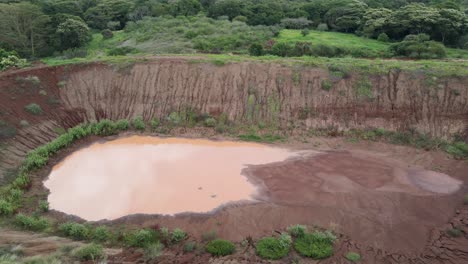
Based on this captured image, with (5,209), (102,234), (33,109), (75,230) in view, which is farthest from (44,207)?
(33,109)

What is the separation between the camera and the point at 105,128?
23312mm

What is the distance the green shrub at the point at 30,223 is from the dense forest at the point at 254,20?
66.5ft

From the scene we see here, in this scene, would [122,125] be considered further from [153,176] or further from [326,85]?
[326,85]

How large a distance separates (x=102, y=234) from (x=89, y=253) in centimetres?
163

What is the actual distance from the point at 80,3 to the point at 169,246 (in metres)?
43.5

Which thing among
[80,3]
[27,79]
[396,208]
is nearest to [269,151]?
[396,208]

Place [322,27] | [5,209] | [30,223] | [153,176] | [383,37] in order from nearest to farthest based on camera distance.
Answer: [30,223]
[5,209]
[153,176]
[383,37]
[322,27]

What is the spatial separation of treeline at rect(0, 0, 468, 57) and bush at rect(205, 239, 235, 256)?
29.3 m

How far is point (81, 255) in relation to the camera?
499 inches

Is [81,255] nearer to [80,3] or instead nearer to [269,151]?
[269,151]

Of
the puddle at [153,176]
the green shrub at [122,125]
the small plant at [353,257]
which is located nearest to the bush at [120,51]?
the green shrub at [122,125]

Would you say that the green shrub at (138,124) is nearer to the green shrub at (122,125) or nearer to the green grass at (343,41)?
the green shrub at (122,125)

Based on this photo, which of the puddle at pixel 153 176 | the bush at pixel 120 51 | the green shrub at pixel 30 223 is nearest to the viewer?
the green shrub at pixel 30 223

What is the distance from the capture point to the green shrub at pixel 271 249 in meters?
13.4
